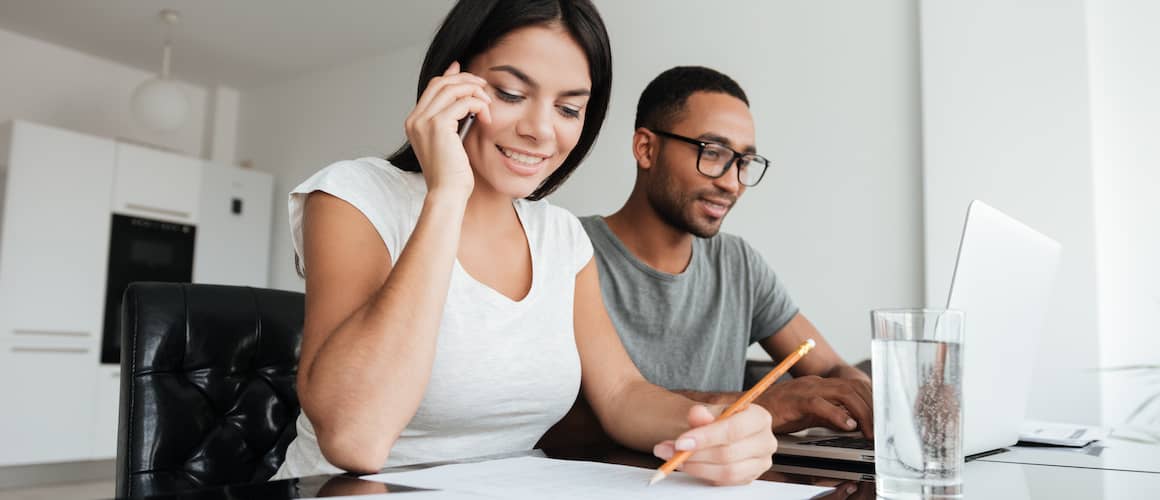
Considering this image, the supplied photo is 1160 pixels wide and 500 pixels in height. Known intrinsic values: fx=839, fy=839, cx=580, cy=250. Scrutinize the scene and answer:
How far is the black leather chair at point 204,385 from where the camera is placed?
45.1 inches

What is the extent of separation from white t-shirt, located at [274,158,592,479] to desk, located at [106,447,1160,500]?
0.53 feet

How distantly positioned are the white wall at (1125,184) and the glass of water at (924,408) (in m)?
2.24

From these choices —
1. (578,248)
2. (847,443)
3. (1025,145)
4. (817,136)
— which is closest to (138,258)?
(817,136)

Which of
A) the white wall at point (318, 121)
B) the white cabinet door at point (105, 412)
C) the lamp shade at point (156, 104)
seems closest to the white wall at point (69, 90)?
the white wall at point (318, 121)

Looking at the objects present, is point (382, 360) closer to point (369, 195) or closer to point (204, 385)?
point (369, 195)

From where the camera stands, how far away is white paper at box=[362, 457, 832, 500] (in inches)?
26.8

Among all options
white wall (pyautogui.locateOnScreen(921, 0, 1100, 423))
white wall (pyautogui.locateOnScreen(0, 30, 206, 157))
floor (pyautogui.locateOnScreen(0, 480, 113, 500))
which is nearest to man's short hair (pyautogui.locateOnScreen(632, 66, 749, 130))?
white wall (pyautogui.locateOnScreen(921, 0, 1100, 423))

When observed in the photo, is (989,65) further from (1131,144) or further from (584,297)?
(584,297)

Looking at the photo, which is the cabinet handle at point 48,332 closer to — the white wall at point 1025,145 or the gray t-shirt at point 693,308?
the gray t-shirt at point 693,308

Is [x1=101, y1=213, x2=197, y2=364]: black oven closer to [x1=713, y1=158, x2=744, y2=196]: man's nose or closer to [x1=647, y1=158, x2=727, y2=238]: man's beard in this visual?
[x1=647, y1=158, x2=727, y2=238]: man's beard

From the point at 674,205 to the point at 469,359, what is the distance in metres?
0.90

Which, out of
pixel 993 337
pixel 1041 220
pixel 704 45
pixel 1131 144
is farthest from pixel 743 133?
pixel 704 45

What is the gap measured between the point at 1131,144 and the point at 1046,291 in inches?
72.6

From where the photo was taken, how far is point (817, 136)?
332 centimetres
